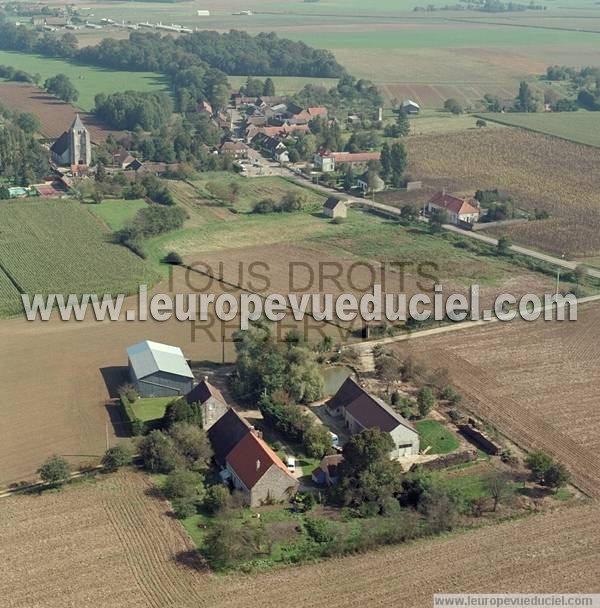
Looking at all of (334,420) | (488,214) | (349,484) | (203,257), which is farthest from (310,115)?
(349,484)

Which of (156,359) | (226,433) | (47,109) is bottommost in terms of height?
(226,433)

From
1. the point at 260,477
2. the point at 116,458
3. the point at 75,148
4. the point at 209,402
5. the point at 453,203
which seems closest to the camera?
the point at 260,477

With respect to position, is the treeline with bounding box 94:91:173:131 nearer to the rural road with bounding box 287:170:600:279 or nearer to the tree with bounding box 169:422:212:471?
the rural road with bounding box 287:170:600:279

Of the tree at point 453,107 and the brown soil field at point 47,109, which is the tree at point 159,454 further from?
the tree at point 453,107

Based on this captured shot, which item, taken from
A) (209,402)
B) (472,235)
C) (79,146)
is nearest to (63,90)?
(79,146)

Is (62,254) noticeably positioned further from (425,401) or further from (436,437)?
(436,437)

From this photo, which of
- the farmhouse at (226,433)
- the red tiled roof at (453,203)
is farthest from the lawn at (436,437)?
the red tiled roof at (453,203)

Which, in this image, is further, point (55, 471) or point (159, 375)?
point (159, 375)
